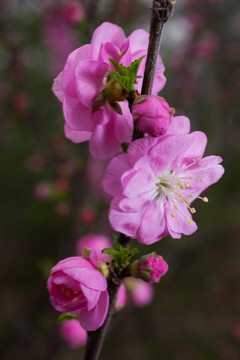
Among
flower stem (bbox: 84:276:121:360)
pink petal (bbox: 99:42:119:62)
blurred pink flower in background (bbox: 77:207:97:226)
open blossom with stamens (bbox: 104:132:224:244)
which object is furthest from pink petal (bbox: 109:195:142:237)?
blurred pink flower in background (bbox: 77:207:97:226)

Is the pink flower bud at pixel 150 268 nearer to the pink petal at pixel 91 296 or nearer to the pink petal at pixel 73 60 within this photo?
the pink petal at pixel 91 296

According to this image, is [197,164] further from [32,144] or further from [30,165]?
[32,144]

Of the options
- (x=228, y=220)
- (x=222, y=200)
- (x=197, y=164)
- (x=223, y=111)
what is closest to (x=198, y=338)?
(x=228, y=220)

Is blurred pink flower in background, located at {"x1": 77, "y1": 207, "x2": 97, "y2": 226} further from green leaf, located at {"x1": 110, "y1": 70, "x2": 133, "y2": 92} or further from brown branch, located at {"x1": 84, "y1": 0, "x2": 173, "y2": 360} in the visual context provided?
green leaf, located at {"x1": 110, "y1": 70, "x2": 133, "y2": 92}

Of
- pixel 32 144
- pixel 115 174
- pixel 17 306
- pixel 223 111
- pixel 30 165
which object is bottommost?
pixel 17 306

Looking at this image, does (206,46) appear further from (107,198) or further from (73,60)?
(73,60)

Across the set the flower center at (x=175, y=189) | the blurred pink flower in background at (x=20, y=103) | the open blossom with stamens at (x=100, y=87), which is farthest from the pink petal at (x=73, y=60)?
the blurred pink flower in background at (x=20, y=103)

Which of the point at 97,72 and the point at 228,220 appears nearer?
the point at 97,72
